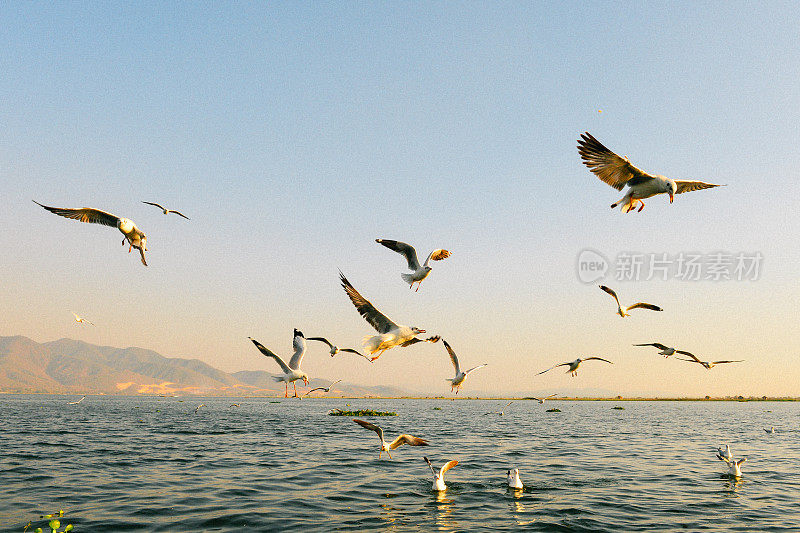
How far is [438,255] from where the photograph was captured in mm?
14414

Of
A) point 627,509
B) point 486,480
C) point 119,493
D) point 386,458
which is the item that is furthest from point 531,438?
point 119,493

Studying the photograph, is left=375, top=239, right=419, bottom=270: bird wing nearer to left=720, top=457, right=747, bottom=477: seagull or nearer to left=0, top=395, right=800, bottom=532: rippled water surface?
left=0, top=395, right=800, bottom=532: rippled water surface

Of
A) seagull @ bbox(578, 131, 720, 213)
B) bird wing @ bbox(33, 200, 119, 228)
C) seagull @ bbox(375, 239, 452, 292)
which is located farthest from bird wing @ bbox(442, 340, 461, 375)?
bird wing @ bbox(33, 200, 119, 228)

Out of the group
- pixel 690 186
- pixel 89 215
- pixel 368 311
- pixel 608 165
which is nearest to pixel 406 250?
pixel 368 311

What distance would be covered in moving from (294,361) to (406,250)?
6023 millimetres

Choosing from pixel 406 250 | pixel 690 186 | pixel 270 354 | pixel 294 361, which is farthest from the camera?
pixel 294 361

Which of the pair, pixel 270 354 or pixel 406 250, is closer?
pixel 406 250

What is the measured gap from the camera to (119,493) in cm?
1714

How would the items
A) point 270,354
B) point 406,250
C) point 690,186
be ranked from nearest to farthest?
point 690,186 → point 406,250 → point 270,354

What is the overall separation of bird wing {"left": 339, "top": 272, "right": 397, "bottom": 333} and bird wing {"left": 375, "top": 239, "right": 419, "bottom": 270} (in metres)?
2.21

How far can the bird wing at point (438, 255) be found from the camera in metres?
14.0

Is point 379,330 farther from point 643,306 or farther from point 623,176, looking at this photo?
point 643,306

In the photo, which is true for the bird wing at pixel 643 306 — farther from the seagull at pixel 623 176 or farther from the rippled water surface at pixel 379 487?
the rippled water surface at pixel 379 487

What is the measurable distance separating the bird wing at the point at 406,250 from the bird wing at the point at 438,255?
44 cm
